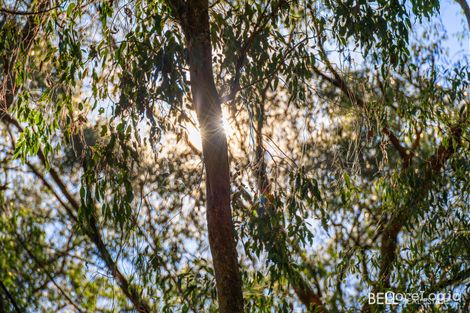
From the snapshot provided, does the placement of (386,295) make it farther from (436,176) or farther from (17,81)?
(17,81)

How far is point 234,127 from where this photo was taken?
4992 mm

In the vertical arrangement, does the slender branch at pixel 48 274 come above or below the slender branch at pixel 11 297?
above

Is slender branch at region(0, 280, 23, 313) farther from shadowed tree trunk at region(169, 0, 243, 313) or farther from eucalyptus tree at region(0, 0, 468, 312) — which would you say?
shadowed tree trunk at region(169, 0, 243, 313)

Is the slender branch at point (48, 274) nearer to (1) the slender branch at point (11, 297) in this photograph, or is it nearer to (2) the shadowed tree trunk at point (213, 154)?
(1) the slender branch at point (11, 297)

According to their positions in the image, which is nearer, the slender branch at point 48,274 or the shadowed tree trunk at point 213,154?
the shadowed tree trunk at point 213,154

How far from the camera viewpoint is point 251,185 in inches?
174

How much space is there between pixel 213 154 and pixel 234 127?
1381 mm

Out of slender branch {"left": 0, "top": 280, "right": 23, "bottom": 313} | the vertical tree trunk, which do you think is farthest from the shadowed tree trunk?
slender branch {"left": 0, "top": 280, "right": 23, "bottom": 313}

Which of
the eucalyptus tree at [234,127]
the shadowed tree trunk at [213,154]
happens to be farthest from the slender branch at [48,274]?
the shadowed tree trunk at [213,154]

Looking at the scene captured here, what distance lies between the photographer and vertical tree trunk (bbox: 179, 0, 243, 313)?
3496mm

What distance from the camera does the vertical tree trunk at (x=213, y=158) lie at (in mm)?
3496

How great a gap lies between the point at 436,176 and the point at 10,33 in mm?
3052

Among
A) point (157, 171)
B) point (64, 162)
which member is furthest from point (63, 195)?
point (157, 171)

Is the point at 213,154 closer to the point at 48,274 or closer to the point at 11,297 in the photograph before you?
the point at 11,297
